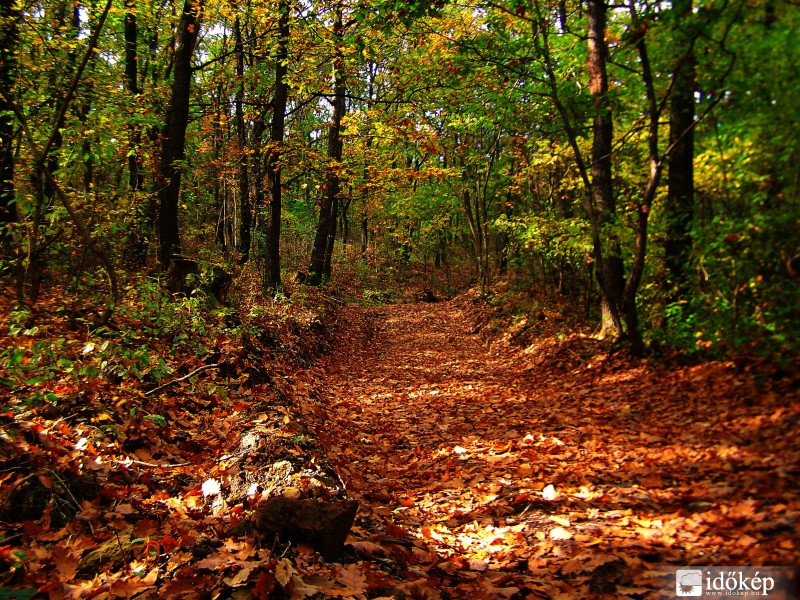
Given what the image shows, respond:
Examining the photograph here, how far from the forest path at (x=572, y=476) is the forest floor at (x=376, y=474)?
21 mm

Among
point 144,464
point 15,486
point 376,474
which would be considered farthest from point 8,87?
point 376,474

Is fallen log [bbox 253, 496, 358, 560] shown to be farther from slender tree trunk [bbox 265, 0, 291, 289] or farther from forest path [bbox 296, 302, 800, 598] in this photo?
slender tree trunk [bbox 265, 0, 291, 289]

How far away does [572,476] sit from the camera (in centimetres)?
426

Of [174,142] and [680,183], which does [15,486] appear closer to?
[174,142]

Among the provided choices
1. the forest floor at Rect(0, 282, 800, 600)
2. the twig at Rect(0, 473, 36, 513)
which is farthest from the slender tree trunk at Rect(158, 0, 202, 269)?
the twig at Rect(0, 473, 36, 513)

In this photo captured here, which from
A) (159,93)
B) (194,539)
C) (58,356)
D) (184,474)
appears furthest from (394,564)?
(159,93)

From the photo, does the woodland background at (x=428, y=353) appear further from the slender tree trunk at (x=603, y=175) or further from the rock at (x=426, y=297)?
the rock at (x=426, y=297)

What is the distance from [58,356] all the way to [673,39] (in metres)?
7.90

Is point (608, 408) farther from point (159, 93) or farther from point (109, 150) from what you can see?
point (159, 93)

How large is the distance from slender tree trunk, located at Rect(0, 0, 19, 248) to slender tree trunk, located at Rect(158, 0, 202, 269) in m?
2.19

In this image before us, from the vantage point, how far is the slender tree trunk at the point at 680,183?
5.64 meters

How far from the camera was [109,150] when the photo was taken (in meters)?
6.40

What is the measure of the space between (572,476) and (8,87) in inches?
350

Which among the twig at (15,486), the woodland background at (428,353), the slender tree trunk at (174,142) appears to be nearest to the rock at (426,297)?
the woodland background at (428,353)
